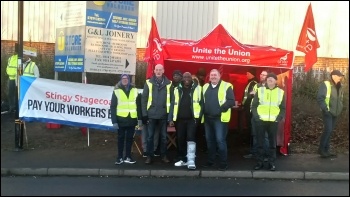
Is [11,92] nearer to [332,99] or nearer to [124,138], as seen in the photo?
[124,138]

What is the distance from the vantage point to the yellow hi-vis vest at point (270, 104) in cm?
762

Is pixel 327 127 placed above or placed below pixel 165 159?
above

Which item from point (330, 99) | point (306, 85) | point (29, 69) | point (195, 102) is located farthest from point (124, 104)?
point (306, 85)

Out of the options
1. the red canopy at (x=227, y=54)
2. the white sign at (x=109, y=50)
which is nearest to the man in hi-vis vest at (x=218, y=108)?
the red canopy at (x=227, y=54)

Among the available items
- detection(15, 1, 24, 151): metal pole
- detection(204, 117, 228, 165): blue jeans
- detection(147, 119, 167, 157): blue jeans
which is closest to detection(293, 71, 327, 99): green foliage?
detection(204, 117, 228, 165): blue jeans

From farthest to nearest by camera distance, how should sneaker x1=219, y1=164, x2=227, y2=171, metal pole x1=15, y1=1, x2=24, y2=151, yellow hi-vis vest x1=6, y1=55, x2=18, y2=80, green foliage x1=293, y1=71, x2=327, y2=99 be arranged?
green foliage x1=293, y1=71, x2=327, y2=99 → yellow hi-vis vest x1=6, y1=55, x2=18, y2=80 → metal pole x1=15, y1=1, x2=24, y2=151 → sneaker x1=219, y1=164, x2=227, y2=171

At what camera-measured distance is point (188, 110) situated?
7.92 metres

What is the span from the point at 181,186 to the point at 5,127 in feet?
19.8

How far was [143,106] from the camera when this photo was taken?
319 inches

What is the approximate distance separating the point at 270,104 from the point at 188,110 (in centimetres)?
150

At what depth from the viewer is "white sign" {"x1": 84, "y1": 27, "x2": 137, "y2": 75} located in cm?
1022

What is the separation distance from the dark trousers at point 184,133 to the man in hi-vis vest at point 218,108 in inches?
11.1

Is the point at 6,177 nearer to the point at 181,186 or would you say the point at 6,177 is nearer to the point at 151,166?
the point at 151,166

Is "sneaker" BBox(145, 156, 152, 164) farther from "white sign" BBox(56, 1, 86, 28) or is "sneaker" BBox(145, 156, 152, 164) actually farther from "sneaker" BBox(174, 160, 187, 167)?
"white sign" BBox(56, 1, 86, 28)
